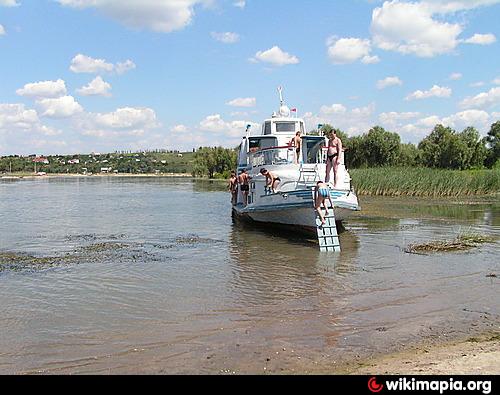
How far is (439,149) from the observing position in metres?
59.1

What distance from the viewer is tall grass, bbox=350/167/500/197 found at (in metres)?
37.2

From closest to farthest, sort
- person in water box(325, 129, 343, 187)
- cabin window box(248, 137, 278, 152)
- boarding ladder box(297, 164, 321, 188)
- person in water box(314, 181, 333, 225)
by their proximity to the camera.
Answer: person in water box(314, 181, 333, 225)
person in water box(325, 129, 343, 187)
boarding ladder box(297, 164, 321, 188)
cabin window box(248, 137, 278, 152)

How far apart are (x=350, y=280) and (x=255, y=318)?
3287 millimetres

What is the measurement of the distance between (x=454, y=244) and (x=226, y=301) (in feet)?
28.2

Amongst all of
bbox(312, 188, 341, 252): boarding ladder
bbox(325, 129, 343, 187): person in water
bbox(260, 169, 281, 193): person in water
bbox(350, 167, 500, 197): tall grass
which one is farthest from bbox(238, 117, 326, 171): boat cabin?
bbox(350, 167, 500, 197): tall grass

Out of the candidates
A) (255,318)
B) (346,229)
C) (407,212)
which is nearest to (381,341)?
(255,318)

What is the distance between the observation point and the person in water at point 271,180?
18281mm

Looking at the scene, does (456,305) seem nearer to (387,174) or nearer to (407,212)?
(407,212)

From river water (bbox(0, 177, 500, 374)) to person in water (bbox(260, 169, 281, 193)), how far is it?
165 cm

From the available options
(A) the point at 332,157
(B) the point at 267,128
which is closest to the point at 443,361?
(A) the point at 332,157

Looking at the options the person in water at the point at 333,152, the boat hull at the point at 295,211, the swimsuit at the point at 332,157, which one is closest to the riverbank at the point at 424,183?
the boat hull at the point at 295,211

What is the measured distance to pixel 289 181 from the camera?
18.0m
